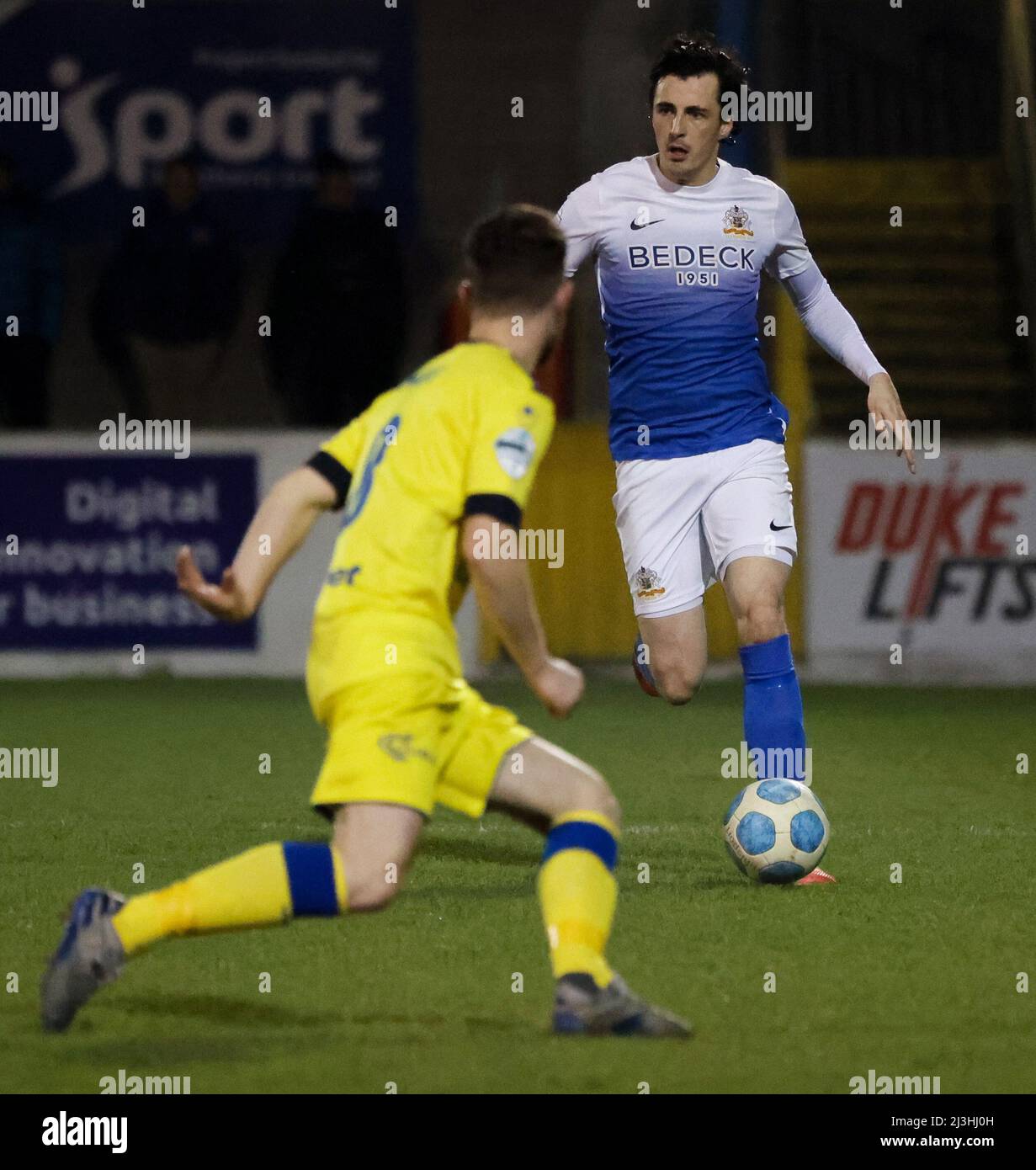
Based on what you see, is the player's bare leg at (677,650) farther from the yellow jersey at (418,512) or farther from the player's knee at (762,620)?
the yellow jersey at (418,512)

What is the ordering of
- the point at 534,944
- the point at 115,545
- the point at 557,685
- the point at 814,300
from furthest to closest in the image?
the point at 115,545, the point at 814,300, the point at 534,944, the point at 557,685

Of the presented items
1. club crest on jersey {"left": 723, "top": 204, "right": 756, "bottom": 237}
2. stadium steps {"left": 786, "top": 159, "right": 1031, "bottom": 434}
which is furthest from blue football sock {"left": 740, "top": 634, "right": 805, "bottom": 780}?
stadium steps {"left": 786, "top": 159, "right": 1031, "bottom": 434}

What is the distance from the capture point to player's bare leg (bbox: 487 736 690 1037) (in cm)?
431

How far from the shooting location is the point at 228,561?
1170cm

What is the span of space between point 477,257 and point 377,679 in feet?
2.68

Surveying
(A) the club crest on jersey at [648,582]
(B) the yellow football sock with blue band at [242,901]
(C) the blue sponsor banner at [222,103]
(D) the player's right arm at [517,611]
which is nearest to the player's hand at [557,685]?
(D) the player's right arm at [517,611]

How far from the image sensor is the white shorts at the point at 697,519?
6.51 m

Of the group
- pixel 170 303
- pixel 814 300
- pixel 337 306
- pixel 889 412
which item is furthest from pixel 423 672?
pixel 170 303

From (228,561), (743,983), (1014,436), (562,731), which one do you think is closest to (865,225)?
(1014,436)

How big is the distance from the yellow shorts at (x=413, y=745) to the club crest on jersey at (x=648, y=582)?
2319mm

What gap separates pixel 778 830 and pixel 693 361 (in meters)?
1.39

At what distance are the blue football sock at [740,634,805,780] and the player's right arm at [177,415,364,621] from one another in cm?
217

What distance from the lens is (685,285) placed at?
6633mm

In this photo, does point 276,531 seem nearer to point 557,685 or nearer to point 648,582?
point 557,685
